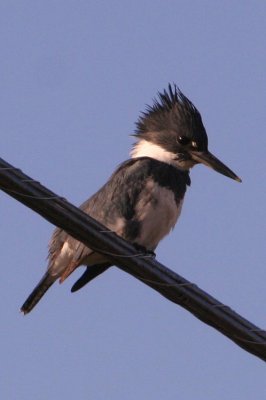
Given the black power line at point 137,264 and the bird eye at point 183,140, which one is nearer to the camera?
the black power line at point 137,264

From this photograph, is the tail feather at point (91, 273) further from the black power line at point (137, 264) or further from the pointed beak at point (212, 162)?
the black power line at point (137, 264)

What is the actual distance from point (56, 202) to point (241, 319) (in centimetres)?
78

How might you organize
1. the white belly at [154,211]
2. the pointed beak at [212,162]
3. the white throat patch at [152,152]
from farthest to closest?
1. the white throat patch at [152,152]
2. the pointed beak at [212,162]
3. the white belly at [154,211]

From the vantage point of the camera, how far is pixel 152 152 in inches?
261

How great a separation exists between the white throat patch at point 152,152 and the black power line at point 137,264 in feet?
9.14

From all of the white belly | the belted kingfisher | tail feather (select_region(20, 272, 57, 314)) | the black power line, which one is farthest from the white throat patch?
the black power line

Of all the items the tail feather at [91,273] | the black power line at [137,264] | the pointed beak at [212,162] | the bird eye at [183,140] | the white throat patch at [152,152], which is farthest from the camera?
the bird eye at [183,140]

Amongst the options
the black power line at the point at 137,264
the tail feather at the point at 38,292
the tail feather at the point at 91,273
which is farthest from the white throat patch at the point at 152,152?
the black power line at the point at 137,264

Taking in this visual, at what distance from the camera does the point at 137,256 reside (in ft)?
12.1

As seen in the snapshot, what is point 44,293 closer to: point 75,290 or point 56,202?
point 75,290

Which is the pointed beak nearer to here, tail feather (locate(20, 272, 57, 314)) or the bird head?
the bird head

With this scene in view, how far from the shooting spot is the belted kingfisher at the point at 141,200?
6.00m

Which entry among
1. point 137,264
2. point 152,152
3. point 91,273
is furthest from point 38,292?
point 137,264

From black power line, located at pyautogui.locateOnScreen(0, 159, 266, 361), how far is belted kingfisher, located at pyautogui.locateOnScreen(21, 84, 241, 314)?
1959 millimetres
